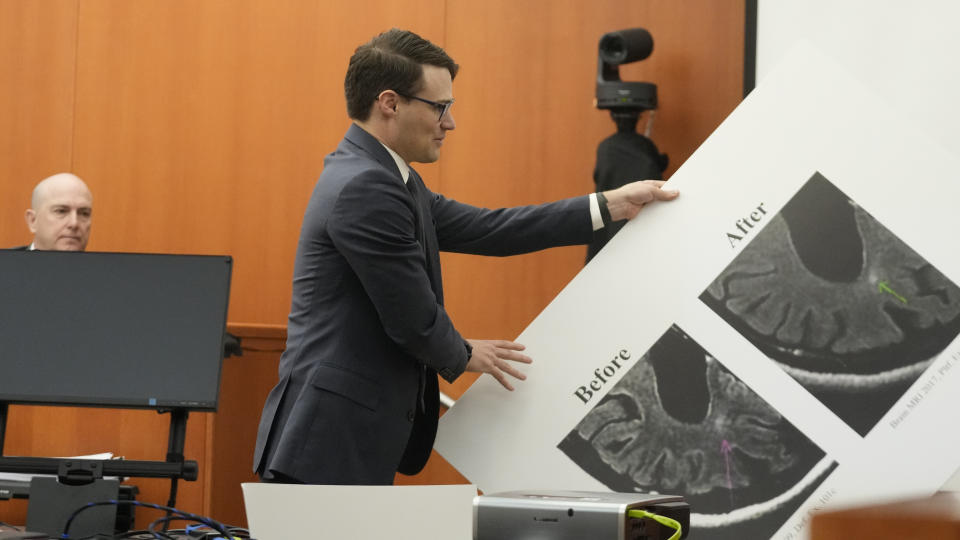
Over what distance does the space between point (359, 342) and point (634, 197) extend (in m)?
0.58

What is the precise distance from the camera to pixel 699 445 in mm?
1947

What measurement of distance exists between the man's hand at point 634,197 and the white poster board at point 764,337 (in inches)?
1.0

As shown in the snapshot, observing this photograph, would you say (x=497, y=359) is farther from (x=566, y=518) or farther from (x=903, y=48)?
(x=903, y=48)

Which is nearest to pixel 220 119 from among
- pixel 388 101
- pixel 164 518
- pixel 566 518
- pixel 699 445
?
pixel 388 101

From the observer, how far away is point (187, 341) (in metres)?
1.64

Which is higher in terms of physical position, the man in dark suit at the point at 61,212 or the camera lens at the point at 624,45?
the camera lens at the point at 624,45

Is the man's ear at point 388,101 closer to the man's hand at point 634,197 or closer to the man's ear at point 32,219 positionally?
the man's hand at point 634,197

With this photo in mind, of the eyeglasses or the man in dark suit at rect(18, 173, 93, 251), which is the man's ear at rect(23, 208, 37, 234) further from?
the eyeglasses

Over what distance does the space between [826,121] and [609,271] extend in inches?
18.5

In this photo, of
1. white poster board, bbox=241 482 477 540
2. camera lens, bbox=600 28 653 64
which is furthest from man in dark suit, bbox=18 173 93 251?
white poster board, bbox=241 482 477 540

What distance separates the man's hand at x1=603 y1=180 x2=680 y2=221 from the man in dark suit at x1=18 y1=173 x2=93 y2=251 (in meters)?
2.50

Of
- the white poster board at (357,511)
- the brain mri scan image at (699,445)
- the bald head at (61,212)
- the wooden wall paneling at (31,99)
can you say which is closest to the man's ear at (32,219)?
the bald head at (61,212)

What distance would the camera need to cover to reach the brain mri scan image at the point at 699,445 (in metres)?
1.89

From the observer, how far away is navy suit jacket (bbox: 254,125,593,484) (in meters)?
1.88
